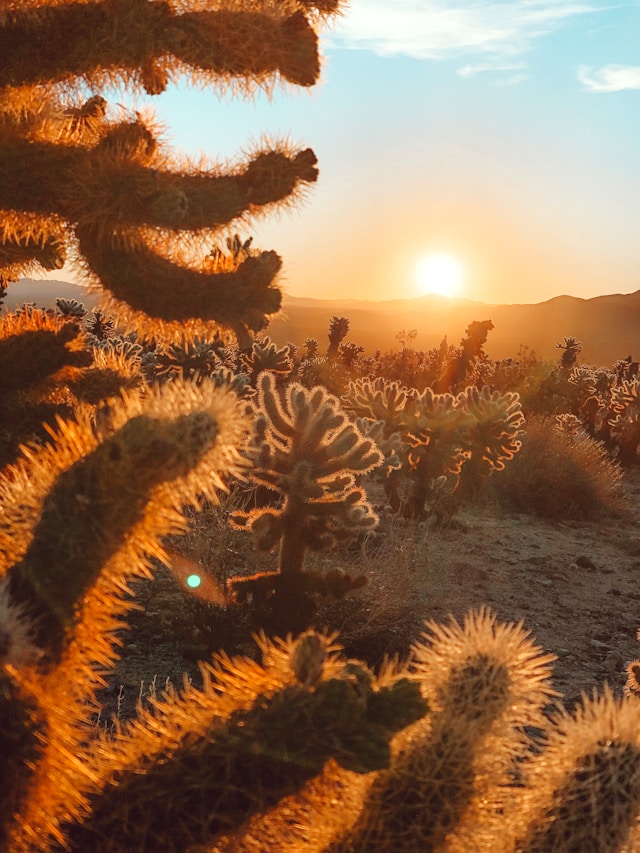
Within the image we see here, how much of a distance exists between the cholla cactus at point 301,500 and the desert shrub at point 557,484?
545cm

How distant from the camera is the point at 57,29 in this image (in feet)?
11.7

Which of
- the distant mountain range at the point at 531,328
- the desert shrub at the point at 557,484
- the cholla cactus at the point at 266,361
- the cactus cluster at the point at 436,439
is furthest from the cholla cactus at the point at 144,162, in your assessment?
the distant mountain range at the point at 531,328

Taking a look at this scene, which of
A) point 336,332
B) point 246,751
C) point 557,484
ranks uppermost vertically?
point 336,332

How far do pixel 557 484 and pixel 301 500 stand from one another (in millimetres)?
6083

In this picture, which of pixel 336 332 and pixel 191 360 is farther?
pixel 336 332

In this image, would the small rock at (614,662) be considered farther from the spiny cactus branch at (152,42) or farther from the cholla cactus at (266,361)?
the cholla cactus at (266,361)

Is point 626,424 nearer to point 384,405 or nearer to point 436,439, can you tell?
point 384,405

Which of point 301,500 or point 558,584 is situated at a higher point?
point 301,500

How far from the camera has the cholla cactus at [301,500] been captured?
4.43 metres

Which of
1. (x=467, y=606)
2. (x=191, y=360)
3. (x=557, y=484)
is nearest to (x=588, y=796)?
(x=467, y=606)

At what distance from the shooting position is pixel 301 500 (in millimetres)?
4512

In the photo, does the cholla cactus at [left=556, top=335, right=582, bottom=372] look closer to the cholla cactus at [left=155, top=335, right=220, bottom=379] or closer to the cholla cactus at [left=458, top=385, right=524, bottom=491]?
the cholla cactus at [left=155, top=335, right=220, bottom=379]

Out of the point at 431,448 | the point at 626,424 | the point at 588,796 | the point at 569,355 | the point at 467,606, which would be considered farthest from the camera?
the point at 569,355

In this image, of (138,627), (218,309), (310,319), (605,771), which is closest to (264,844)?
(605,771)
